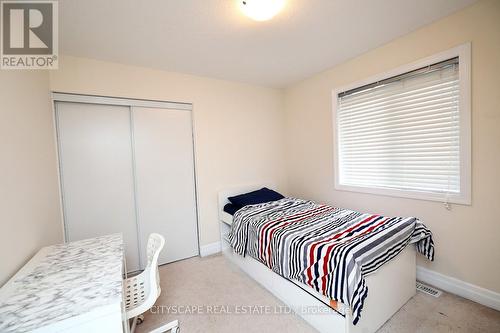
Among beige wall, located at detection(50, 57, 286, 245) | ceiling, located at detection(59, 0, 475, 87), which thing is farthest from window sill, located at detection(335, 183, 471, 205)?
ceiling, located at detection(59, 0, 475, 87)

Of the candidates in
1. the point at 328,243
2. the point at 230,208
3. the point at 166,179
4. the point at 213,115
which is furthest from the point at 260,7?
the point at 230,208

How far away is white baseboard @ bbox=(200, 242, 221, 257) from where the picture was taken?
2925 millimetres

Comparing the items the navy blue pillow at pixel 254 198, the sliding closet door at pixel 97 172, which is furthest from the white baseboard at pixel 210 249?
the sliding closet door at pixel 97 172

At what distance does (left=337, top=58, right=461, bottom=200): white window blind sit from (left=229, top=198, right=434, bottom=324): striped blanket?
515 millimetres

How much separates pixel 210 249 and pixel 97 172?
1.71 metres

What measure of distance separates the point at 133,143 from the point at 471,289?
3.64 metres

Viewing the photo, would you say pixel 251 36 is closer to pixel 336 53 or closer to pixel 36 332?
pixel 336 53

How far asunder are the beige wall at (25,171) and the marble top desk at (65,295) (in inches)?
6.0

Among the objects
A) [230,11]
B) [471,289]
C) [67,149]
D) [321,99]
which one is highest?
[230,11]

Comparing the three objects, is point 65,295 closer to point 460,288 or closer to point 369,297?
point 369,297

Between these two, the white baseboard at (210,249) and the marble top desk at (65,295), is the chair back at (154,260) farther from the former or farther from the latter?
the white baseboard at (210,249)

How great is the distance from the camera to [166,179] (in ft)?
8.96

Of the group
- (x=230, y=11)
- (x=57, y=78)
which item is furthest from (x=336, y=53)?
(x=57, y=78)

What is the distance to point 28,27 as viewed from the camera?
62.6 inches
